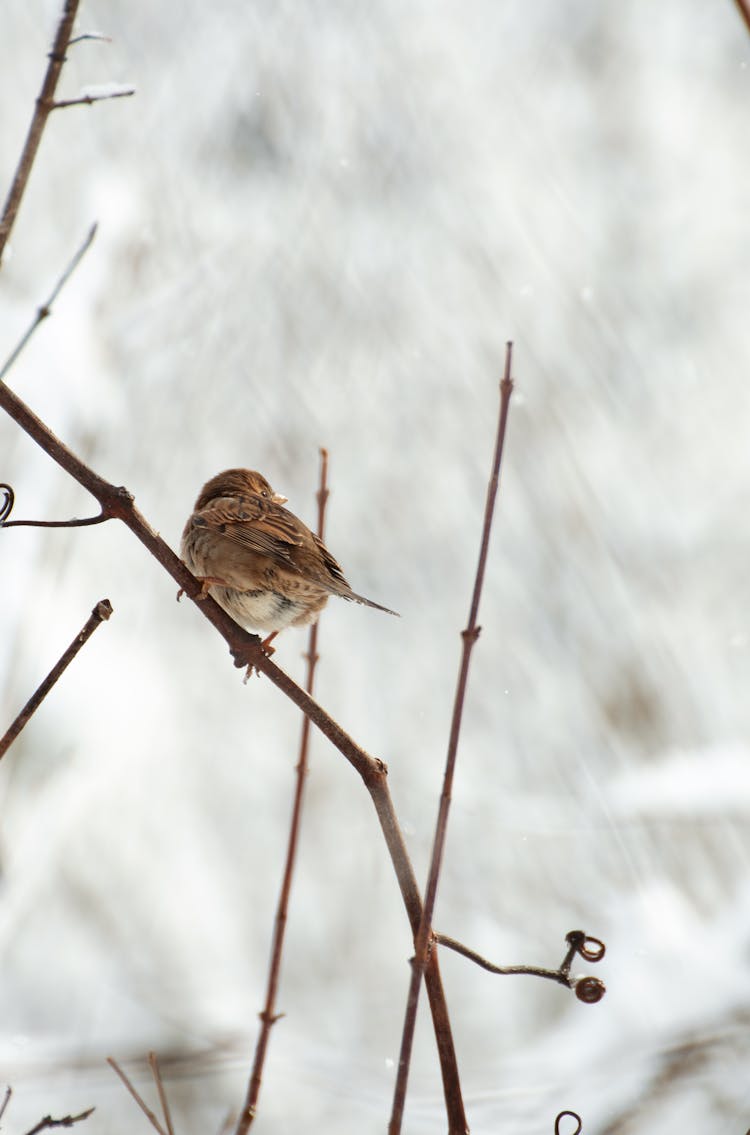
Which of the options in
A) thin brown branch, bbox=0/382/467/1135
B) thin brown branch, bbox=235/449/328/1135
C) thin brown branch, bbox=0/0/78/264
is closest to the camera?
thin brown branch, bbox=0/382/467/1135

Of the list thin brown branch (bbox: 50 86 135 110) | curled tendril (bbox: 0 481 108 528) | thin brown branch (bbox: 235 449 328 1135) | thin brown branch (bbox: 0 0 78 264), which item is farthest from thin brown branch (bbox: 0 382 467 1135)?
thin brown branch (bbox: 50 86 135 110)

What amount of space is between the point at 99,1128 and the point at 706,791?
7.97 ft

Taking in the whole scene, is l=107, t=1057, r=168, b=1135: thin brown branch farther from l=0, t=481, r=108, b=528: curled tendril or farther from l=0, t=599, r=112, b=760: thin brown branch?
l=0, t=481, r=108, b=528: curled tendril

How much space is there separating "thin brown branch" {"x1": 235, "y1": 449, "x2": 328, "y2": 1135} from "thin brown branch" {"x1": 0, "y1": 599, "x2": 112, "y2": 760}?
1.24ft

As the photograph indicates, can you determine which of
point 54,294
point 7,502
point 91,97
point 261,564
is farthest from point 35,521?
point 261,564

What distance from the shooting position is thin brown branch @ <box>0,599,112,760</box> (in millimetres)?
915

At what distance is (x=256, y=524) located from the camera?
270 cm

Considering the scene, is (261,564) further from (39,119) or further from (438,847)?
(438,847)

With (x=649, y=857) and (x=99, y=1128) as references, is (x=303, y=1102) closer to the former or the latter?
(x=99, y=1128)

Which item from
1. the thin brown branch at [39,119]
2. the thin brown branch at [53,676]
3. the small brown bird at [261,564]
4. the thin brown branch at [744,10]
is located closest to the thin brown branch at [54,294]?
the thin brown branch at [39,119]

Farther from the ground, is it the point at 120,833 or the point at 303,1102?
the point at 120,833

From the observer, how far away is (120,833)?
15.9 ft

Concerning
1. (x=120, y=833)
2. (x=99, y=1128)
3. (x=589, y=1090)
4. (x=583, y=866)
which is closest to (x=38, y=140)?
(x=589, y=1090)

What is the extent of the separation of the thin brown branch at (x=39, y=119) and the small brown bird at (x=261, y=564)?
143 centimetres
